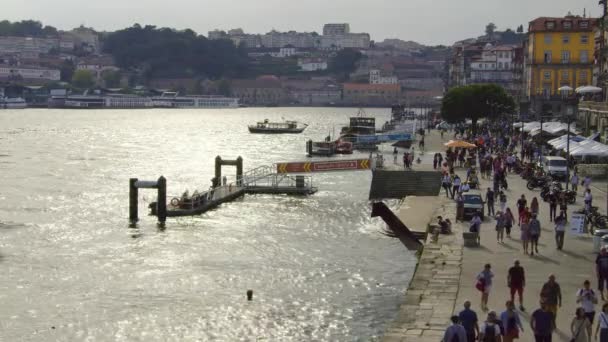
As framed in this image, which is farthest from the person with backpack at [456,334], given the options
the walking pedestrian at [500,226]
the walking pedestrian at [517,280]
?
the walking pedestrian at [500,226]

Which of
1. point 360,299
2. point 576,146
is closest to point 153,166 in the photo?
point 576,146

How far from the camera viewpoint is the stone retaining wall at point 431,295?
18266 millimetres

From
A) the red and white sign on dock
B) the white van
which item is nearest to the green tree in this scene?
the red and white sign on dock

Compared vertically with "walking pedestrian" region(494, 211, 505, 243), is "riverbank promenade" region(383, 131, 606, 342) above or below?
below

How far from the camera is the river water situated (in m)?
22.0

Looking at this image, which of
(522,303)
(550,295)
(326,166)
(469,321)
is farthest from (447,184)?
(469,321)

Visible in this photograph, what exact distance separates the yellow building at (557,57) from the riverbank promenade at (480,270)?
62747mm

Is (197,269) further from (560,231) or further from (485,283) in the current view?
(485,283)

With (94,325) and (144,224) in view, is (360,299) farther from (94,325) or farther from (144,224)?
(144,224)

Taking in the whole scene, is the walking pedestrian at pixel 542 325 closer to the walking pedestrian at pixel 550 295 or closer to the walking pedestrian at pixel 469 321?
the walking pedestrian at pixel 469 321

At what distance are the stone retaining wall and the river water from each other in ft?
3.47

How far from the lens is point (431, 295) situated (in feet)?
68.5

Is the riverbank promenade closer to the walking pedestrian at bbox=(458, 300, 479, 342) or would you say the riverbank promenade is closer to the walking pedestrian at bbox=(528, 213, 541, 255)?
the walking pedestrian at bbox=(528, 213, 541, 255)

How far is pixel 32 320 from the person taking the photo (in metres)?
22.6
